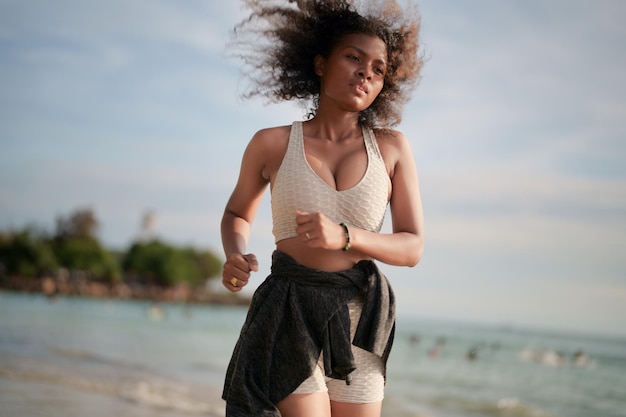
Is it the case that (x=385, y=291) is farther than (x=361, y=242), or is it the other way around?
(x=385, y=291)

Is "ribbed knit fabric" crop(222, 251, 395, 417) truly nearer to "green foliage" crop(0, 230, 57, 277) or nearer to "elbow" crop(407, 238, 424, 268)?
"elbow" crop(407, 238, 424, 268)

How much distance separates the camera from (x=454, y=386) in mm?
15906

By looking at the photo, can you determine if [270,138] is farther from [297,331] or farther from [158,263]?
[158,263]

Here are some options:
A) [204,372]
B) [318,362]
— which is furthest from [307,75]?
[204,372]

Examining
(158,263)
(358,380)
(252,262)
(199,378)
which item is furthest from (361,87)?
(158,263)

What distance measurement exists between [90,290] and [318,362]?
56.7 metres

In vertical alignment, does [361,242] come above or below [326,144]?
below

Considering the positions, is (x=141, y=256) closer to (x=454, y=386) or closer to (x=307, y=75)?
(x=454, y=386)

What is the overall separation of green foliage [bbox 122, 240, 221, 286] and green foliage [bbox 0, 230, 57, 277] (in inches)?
416

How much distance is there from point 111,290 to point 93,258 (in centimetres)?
347

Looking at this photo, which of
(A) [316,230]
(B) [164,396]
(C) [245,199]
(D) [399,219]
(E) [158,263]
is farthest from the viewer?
(E) [158,263]

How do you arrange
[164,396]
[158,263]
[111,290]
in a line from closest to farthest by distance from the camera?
[164,396]
[111,290]
[158,263]

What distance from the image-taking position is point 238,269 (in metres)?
2.18

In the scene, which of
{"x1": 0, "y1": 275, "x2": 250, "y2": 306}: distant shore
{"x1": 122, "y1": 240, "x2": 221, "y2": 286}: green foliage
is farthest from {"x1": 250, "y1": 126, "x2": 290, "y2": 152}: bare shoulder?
{"x1": 122, "y1": 240, "x2": 221, "y2": 286}: green foliage
